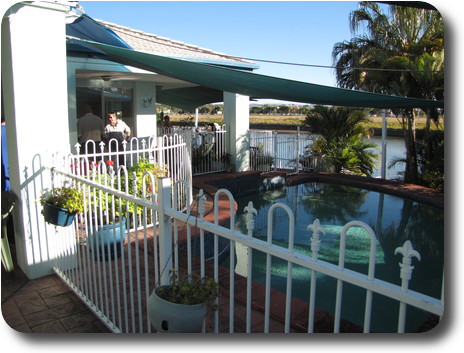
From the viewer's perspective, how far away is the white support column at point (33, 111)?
164 inches

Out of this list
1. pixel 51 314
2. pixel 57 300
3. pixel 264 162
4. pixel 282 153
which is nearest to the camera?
pixel 51 314

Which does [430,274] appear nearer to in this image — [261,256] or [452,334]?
[261,256]

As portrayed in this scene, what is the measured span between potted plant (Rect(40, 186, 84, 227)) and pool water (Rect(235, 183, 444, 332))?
312 centimetres

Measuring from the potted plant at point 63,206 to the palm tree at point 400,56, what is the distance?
613 centimetres

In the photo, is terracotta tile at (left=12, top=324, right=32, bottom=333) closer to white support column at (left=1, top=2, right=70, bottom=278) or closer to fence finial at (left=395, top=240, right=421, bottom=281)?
white support column at (left=1, top=2, right=70, bottom=278)

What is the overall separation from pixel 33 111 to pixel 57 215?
127 cm

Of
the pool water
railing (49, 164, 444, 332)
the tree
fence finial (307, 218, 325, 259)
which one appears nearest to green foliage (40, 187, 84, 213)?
railing (49, 164, 444, 332)

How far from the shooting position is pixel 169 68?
5016 mm

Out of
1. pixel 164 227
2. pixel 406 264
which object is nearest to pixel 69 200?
pixel 164 227

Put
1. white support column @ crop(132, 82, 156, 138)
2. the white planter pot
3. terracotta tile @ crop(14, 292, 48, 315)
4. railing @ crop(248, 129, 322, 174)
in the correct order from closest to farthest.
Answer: the white planter pot → terracotta tile @ crop(14, 292, 48, 315) → white support column @ crop(132, 82, 156, 138) → railing @ crop(248, 129, 322, 174)

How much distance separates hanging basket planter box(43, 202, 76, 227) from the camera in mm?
3846

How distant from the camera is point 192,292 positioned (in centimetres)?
217

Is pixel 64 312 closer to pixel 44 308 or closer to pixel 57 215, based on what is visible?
pixel 44 308

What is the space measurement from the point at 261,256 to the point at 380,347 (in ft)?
16.7
